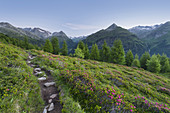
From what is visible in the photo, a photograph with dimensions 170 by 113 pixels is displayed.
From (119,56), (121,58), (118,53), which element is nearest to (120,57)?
(119,56)

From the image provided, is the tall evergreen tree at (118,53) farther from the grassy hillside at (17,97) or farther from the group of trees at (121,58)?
the grassy hillside at (17,97)

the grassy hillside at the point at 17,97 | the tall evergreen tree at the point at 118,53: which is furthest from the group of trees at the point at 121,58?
the grassy hillside at the point at 17,97

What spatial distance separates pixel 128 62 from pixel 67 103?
3780 centimetres

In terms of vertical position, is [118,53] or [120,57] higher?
[118,53]

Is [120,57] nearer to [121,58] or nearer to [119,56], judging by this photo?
[119,56]

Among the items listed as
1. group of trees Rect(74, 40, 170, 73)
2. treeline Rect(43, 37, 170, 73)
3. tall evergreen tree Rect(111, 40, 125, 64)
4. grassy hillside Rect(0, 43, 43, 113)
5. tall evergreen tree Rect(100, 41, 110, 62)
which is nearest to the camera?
grassy hillside Rect(0, 43, 43, 113)

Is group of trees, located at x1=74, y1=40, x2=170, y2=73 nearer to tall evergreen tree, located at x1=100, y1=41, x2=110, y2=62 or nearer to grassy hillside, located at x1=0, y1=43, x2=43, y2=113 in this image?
tall evergreen tree, located at x1=100, y1=41, x2=110, y2=62

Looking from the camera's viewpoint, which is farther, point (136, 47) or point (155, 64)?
point (136, 47)

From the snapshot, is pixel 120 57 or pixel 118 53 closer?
pixel 120 57

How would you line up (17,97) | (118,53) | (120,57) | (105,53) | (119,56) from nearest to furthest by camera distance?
(17,97) < (120,57) < (119,56) < (118,53) < (105,53)

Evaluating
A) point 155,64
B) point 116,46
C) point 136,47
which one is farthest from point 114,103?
point 136,47

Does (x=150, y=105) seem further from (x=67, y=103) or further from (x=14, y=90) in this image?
(x=14, y=90)

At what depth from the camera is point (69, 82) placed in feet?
18.3

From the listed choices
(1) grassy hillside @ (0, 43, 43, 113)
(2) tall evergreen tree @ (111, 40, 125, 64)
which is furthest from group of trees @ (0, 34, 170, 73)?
(1) grassy hillside @ (0, 43, 43, 113)
